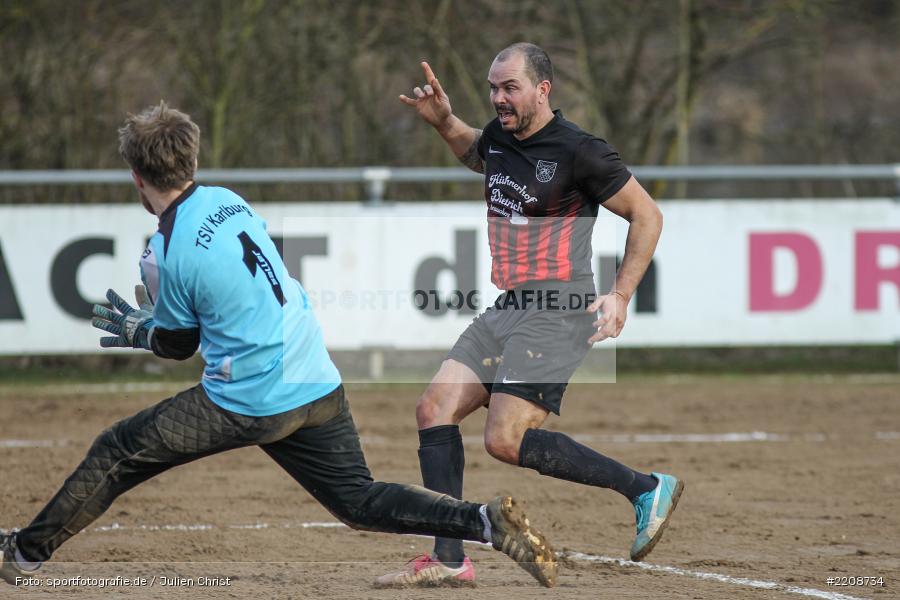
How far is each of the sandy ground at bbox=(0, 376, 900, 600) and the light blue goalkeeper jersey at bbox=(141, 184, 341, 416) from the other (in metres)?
1.11

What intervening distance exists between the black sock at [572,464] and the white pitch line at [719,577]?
24.0 inches

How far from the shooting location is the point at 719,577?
18.4 ft

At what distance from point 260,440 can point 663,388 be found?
818cm

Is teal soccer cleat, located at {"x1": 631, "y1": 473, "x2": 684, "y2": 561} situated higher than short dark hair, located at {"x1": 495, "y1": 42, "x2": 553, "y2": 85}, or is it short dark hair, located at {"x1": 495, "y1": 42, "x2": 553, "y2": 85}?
short dark hair, located at {"x1": 495, "y1": 42, "x2": 553, "y2": 85}

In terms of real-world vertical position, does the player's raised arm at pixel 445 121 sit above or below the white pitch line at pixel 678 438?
above

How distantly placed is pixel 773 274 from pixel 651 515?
732cm

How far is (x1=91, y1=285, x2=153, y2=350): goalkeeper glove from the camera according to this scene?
4676 mm

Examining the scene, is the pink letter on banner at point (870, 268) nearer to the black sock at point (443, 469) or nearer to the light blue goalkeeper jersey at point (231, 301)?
the black sock at point (443, 469)

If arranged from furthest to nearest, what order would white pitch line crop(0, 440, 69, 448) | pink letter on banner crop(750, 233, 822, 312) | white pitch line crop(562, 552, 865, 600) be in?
pink letter on banner crop(750, 233, 822, 312) < white pitch line crop(0, 440, 69, 448) < white pitch line crop(562, 552, 865, 600)

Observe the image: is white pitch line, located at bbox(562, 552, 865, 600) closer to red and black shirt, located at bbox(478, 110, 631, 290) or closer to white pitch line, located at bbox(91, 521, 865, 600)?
white pitch line, located at bbox(91, 521, 865, 600)

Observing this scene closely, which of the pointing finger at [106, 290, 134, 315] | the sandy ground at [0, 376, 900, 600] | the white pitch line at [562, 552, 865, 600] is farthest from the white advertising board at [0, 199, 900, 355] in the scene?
the pointing finger at [106, 290, 134, 315]

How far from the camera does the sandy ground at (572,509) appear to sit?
5492 mm

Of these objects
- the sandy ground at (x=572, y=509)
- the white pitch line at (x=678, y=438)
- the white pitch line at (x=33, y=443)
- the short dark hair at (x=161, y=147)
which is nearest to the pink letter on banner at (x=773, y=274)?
the sandy ground at (x=572, y=509)

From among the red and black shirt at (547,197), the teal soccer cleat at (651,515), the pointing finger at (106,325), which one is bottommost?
the teal soccer cleat at (651,515)
